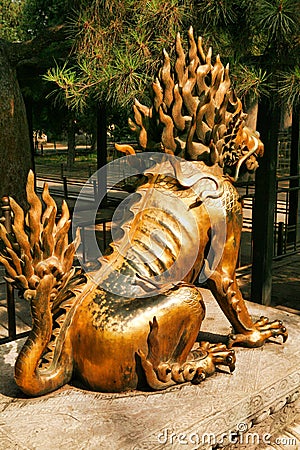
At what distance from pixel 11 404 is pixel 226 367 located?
1062 millimetres

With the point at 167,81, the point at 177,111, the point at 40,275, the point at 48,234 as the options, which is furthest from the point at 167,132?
the point at 40,275

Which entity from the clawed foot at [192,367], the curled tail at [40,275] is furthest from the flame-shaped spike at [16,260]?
the clawed foot at [192,367]

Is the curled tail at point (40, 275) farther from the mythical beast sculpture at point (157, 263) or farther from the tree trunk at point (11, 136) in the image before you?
the tree trunk at point (11, 136)

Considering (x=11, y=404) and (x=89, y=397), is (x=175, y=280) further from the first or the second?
(x=11, y=404)

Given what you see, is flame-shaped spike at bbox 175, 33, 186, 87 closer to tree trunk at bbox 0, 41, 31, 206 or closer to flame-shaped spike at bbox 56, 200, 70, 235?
flame-shaped spike at bbox 56, 200, 70, 235

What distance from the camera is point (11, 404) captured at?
7.38ft

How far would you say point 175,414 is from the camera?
215cm

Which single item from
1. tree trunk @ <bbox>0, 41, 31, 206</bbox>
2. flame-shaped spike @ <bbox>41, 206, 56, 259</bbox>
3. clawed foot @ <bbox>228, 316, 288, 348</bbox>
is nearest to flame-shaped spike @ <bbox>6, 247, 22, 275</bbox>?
flame-shaped spike @ <bbox>41, 206, 56, 259</bbox>

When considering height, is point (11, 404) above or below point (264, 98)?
below

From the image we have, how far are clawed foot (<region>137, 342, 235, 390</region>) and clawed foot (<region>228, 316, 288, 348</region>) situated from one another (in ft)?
0.53

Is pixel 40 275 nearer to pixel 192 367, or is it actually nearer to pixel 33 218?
pixel 33 218

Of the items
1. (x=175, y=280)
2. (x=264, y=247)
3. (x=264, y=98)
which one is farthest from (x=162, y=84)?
(x=264, y=247)

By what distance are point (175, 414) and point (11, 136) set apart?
5.93 metres

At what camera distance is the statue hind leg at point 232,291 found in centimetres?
252
